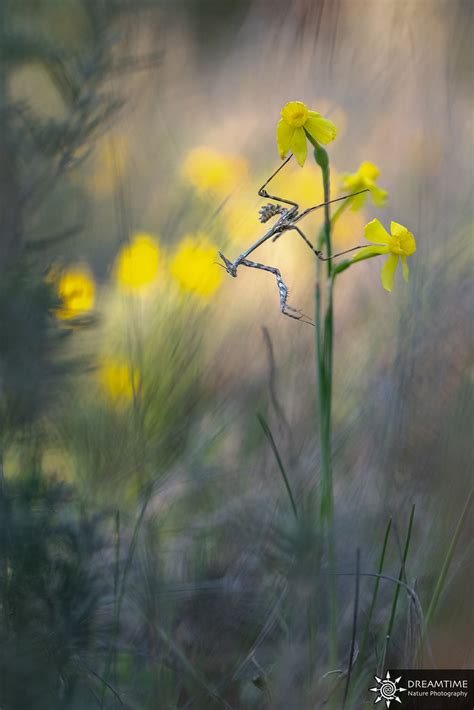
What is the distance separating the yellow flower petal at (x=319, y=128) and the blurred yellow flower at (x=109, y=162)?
0.93 feet

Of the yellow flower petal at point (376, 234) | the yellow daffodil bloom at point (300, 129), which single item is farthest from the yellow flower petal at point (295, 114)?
the yellow flower petal at point (376, 234)

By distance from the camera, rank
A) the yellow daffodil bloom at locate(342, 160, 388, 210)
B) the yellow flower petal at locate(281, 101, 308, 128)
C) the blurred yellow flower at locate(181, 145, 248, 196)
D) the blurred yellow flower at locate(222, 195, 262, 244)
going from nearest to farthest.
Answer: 1. the yellow flower petal at locate(281, 101, 308, 128)
2. the yellow daffodil bloom at locate(342, 160, 388, 210)
3. the blurred yellow flower at locate(222, 195, 262, 244)
4. the blurred yellow flower at locate(181, 145, 248, 196)

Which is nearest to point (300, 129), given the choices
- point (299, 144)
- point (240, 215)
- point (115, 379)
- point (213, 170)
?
point (299, 144)

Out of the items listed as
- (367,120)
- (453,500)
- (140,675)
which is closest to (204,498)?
(140,675)

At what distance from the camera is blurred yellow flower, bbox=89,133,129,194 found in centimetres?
91

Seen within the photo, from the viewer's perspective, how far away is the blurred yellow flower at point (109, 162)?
0.91m

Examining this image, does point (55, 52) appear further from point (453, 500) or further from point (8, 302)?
point (453, 500)

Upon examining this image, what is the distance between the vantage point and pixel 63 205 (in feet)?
2.88

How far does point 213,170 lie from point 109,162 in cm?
35

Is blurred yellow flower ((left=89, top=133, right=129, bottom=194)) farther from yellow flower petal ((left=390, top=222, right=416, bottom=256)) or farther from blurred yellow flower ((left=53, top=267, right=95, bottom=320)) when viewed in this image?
yellow flower petal ((left=390, top=222, right=416, bottom=256))

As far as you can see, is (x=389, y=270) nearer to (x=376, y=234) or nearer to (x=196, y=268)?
(x=376, y=234)

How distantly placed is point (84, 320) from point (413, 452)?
0.48m

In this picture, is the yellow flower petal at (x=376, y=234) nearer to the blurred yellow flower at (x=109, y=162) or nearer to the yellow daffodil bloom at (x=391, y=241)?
the yellow daffodil bloom at (x=391, y=241)

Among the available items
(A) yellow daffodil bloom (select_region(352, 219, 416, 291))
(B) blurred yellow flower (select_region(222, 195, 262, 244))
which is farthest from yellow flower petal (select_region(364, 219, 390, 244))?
(B) blurred yellow flower (select_region(222, 195, 262, 244))
